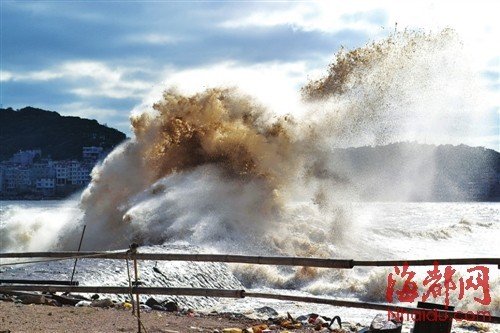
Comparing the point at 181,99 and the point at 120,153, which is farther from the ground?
the point at 181,99

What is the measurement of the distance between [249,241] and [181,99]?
8.87 meters

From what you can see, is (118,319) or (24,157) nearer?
(118,319)

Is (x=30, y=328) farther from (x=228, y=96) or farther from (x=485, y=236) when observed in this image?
(x=485, y=236)

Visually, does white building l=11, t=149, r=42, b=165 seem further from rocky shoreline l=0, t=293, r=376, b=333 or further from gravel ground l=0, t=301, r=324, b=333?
gravel ground l=0, t=301, r=324, b=333

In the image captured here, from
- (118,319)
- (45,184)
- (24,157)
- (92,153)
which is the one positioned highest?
(92,153)

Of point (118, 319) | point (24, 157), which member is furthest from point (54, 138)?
point (118, 319)

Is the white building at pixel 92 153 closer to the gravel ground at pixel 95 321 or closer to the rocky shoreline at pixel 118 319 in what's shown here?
the rocky shoreline at pixel 118 319

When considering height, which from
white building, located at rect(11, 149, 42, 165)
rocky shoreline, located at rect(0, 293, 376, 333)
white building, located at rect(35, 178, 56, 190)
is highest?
white building, located at rect(11, 149, 42, 165)

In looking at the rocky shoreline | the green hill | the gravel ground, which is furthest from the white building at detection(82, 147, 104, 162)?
the gravel ground

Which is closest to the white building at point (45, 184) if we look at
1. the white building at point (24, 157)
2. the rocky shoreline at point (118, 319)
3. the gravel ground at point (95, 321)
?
the white building at point (24, 157)

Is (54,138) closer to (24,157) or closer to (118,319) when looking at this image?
(24,157)

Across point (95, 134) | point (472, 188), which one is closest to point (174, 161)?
point (472, 188)

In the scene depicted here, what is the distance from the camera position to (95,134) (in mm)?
182375

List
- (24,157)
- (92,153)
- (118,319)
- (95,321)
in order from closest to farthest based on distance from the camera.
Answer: (95,321), (118,319), (24,157), (92,153)
